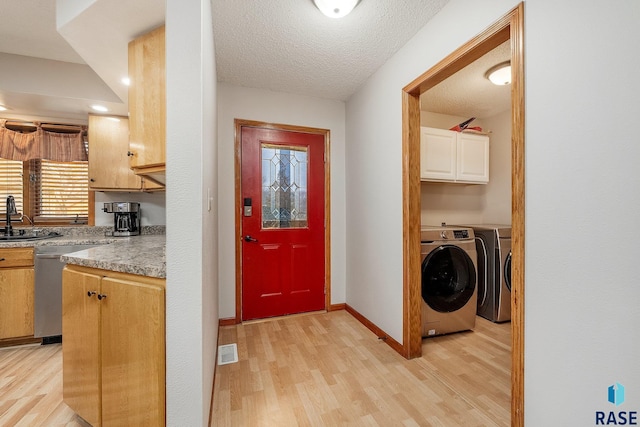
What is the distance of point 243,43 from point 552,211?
87.5 inches

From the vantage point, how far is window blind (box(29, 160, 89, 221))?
106 inches

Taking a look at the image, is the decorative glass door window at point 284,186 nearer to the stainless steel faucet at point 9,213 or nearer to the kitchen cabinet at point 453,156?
the kitchen cabinet at point 453,156

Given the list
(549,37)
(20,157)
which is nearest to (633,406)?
(549,37)

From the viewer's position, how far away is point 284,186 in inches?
113

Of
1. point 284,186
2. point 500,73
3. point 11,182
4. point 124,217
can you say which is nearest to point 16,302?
point 124,217

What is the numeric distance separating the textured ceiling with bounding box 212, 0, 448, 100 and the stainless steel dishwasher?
6.91ft

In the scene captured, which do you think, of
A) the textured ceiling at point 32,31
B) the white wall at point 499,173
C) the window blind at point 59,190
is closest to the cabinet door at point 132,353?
the textured ceiling at point 32,31

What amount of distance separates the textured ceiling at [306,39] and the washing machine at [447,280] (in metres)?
1.57

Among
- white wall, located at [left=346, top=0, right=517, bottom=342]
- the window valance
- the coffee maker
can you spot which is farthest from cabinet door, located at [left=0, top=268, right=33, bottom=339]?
white wall, located at [left=346, top=0, right=517, bottom=342]

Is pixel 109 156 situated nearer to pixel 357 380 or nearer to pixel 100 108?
pixel 100 108

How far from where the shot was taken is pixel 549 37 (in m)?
1.11

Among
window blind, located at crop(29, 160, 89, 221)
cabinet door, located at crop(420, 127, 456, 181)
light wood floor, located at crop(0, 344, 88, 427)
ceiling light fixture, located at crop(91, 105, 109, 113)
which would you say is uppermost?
ceiling light fixture, located at crop(91, 105, 109, 113)

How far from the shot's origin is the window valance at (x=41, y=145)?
2.49 metres

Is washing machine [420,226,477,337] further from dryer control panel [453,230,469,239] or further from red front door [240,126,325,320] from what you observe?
red front door [240,126,325,320]
